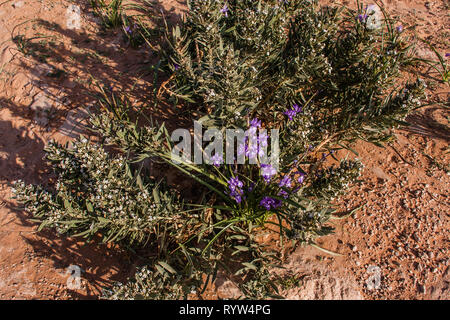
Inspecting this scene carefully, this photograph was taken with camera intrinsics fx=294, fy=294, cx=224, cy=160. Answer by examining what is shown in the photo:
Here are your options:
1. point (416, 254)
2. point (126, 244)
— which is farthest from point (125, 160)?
point (416, 254)

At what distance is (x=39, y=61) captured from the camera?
4215 mm

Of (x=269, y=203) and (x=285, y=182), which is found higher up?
(x=285, y=182)

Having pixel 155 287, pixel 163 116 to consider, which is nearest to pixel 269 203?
pixel 155 287

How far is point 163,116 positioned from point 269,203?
1.76 metres

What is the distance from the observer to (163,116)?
351 cm

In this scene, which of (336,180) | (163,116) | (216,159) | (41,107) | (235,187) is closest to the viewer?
(336,180)

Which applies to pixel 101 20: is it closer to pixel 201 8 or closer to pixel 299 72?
pixel 201 8

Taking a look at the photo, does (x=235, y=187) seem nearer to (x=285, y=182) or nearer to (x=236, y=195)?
(x=236, y=195)

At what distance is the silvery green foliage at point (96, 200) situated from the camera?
228 cm

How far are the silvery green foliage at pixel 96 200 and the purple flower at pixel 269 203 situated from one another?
726 millimetres

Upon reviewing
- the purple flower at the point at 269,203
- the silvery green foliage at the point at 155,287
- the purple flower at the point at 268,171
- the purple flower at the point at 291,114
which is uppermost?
the purple flower at the point at 291,114

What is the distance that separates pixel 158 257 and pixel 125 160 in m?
0.92

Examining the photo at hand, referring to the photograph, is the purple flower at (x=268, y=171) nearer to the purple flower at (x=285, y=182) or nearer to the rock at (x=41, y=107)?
the purple flower at (x=285, y=182)

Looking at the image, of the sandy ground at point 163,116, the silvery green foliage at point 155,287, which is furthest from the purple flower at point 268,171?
the silvery green foliage at point 155,287
